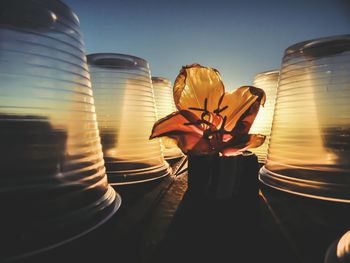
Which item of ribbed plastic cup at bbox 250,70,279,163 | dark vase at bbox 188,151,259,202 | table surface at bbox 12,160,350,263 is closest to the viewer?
table surface at bbox 12,160,350,263

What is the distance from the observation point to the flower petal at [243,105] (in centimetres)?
51

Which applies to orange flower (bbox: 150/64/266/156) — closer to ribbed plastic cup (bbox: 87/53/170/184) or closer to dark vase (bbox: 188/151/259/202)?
dark vase (bbox: 188/151/259/202)

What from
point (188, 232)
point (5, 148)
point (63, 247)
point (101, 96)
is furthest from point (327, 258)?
point (101, 96)

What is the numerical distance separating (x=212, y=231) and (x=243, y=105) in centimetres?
25

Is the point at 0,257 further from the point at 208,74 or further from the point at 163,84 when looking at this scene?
the point at 163,84

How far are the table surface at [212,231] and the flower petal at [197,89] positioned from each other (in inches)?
7.6

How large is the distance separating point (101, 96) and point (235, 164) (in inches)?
14.8

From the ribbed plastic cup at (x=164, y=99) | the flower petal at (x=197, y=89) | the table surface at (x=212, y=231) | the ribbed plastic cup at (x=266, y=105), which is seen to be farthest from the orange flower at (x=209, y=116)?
the ribbed plastic cup at (x=164, y=99)

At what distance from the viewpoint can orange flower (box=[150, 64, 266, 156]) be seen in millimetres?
505

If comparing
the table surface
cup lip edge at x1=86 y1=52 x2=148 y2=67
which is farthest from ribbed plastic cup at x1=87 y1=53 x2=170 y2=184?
the table surface

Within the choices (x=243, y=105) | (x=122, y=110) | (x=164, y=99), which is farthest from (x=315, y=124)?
(x=164, y=99)

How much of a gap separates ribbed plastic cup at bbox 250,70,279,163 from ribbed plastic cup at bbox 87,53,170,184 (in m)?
0.36

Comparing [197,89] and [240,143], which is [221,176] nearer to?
[240,143]

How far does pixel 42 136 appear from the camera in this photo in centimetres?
38
